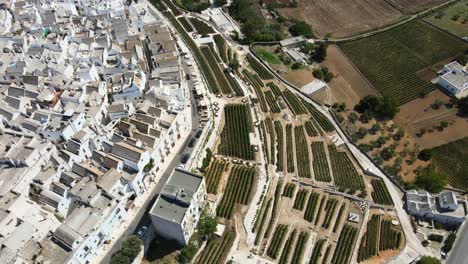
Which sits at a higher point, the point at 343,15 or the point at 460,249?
the point at 343,15

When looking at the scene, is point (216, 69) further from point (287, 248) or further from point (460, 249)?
point (460, 249)

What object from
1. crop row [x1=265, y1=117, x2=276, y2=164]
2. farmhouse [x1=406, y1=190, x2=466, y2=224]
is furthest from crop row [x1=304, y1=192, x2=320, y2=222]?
farmhouse [x1=406, y1=190, x2=466, y2=224]

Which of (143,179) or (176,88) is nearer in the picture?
(143,179)

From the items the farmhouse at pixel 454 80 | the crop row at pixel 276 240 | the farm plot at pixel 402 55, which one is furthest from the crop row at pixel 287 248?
the farmhouse at pixel 454 80

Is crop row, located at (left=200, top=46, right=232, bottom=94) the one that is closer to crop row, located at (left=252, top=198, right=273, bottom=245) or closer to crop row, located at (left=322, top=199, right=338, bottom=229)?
crop row, located at (left=252, top=198, right=273, bottom=245)

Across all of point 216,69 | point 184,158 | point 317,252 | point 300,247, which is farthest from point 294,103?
point 317,252

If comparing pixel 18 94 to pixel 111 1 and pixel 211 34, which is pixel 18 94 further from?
pixel 211 34

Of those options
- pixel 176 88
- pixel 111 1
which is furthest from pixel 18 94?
pixel 111 1
